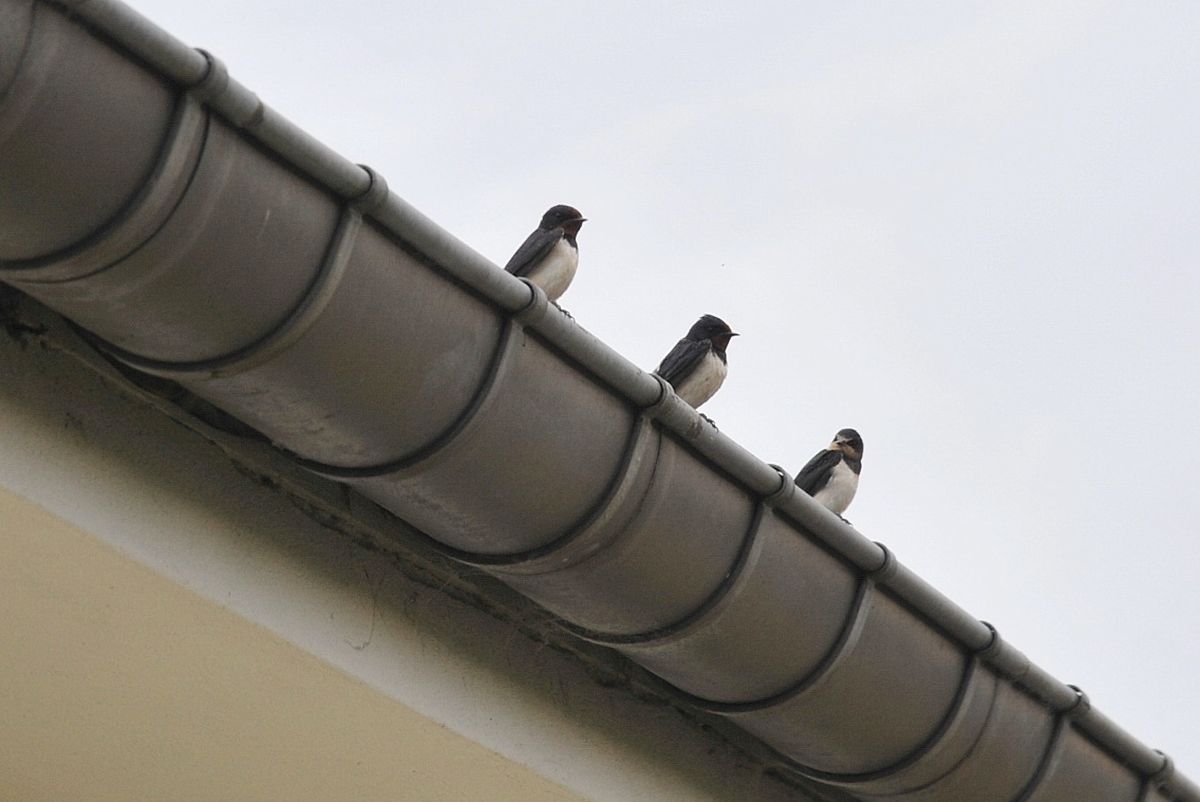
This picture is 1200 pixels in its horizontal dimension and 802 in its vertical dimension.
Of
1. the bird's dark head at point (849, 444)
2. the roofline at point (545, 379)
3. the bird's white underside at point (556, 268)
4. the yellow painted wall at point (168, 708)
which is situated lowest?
the yellow painted wall at point (168, 708)

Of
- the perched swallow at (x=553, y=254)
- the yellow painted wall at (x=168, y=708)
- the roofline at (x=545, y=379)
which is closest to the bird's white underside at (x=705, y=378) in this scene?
the perched swallow at (x=553, y=254)

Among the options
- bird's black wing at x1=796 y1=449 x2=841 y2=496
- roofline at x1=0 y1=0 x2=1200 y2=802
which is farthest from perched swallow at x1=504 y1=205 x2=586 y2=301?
roofline at x1=0 y1=0 x2=1200 y2=802

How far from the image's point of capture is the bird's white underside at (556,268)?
6.83 metres

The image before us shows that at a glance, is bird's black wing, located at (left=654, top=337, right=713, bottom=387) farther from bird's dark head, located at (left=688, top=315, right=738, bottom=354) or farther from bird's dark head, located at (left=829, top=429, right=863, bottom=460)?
bird's dark head, located at (left=829, top=429, right=863, bottom=460)

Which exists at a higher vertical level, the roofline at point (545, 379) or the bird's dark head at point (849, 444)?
the bird's dark head at point (849, 444)

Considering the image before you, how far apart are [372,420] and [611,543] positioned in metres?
0.55

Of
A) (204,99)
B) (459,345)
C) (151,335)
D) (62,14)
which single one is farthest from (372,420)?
(62,14)

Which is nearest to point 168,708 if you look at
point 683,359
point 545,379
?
point 545,379

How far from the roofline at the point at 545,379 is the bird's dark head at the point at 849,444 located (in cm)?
334

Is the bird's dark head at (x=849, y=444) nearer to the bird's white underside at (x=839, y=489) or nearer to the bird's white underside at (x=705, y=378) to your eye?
the bird's white underside at (x=839, y=489)

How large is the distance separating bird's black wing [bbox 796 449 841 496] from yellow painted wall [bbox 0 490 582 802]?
396 cm

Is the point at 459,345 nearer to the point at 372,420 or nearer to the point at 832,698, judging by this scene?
the point at 372,420

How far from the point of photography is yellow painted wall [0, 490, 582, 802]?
297 cm

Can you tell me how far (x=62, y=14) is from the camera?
2.34 m
